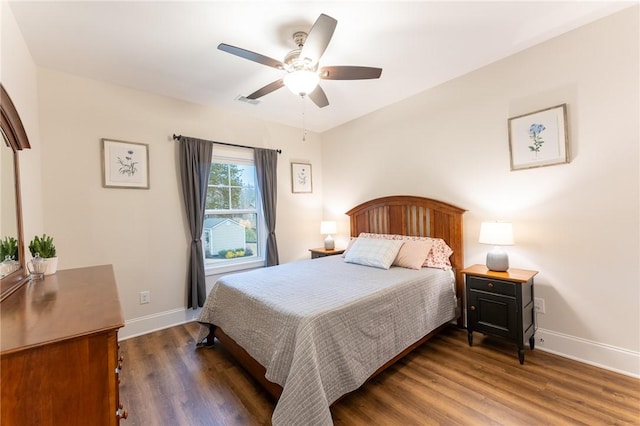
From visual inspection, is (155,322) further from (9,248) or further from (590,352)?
(590,352)

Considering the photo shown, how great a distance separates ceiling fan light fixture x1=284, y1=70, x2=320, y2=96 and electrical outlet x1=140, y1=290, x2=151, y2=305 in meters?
2.66

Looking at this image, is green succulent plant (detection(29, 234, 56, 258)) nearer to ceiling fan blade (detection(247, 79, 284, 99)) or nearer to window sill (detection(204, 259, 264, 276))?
window sill (detection(204, 259, 264, 276))

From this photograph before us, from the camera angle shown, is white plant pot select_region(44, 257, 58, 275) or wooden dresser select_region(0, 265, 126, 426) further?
white plant pot select_region(44, 257, 58, 275)

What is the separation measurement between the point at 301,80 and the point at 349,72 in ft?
1.28

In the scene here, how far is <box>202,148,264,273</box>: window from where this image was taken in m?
3.57

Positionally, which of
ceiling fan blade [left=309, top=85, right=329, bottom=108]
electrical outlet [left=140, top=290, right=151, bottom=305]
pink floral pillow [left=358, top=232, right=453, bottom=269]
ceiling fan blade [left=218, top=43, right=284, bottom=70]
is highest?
ceiling fan blade [left=218, top=43, right=284, bottom=70]

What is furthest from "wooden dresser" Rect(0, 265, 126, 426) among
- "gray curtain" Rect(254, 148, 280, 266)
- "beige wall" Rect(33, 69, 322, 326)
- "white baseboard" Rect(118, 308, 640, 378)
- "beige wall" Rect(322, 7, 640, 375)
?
"beige wall" Rect(322, 7, 640, 375)

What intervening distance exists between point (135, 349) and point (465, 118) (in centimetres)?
403

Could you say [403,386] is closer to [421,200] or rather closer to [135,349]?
[421,200]

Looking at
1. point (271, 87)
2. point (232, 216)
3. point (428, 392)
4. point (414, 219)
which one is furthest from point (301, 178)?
point (428, 392)

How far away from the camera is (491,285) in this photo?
236cm

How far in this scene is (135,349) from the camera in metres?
2.61

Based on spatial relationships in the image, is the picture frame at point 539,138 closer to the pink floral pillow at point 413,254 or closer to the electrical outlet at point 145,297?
the pink floral pillow at point 413,254

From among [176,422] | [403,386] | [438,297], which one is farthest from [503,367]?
[176,422]
